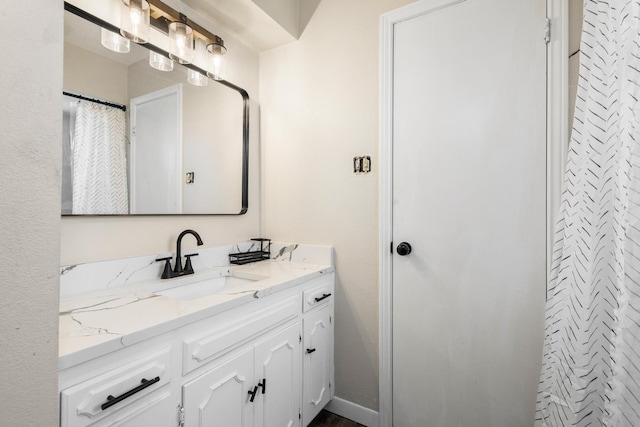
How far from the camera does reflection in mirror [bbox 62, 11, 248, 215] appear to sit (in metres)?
1.18

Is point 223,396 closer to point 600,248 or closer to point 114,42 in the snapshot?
point 600,248

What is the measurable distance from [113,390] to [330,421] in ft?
4.27

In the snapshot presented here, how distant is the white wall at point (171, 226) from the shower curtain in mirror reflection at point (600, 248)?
5.09 ft

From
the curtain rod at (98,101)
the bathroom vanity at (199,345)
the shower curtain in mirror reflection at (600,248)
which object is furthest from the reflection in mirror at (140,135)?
the shower curtain in mirror reflection at (600,248)

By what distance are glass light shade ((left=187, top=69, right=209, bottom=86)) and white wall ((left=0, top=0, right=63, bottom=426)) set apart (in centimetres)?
102

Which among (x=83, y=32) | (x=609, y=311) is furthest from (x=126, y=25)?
(x=609, y=311)

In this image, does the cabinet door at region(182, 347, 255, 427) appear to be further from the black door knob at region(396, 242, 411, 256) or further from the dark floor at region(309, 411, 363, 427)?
the black door knob at region(396, 242, 411, 256)

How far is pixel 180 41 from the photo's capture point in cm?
148

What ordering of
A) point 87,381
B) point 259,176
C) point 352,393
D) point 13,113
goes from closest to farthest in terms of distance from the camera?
point 13,113, point 87,381, point 352,393, point 259,176

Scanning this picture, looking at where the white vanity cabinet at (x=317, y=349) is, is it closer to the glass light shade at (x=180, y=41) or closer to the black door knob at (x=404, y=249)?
the black door knob at (x=404, y=249)

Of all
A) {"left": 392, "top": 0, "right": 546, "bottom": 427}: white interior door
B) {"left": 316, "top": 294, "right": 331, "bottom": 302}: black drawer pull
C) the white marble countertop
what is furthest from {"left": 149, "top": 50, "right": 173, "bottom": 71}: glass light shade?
{"left": 316, "top": 294, "right": 331, "bottom": 302}: black drawer pull

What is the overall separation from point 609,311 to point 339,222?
119 cm

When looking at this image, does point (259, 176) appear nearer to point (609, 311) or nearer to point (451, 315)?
point (451, 315)

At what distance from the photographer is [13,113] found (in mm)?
554
